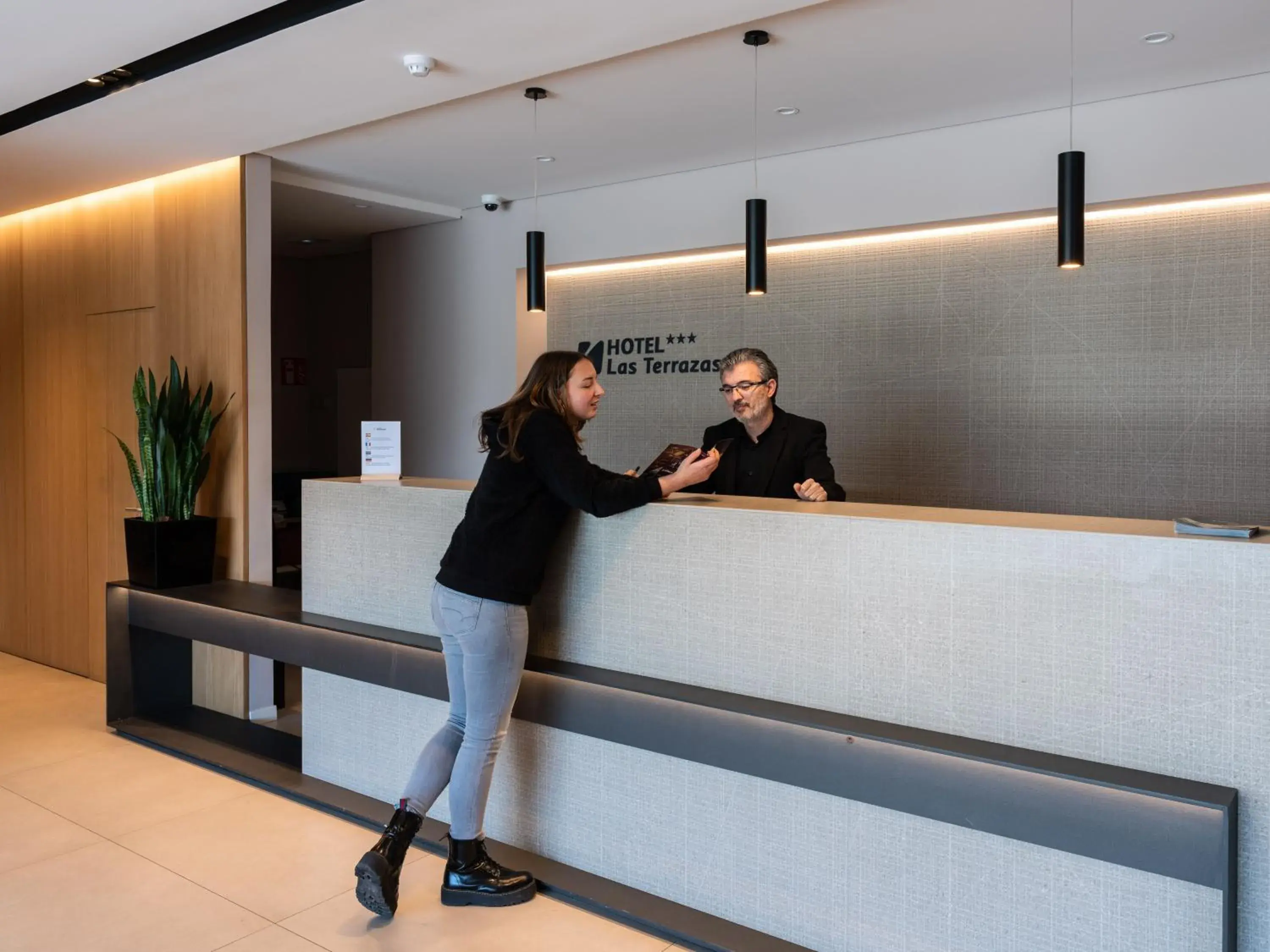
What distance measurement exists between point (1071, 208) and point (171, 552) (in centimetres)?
412

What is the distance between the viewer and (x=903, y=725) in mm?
2602

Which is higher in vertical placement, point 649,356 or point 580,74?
point 580,74

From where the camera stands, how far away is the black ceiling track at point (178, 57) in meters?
3.24

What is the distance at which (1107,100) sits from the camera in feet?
14.2

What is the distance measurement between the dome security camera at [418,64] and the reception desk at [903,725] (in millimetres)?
1508

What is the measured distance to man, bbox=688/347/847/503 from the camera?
12.5 ft

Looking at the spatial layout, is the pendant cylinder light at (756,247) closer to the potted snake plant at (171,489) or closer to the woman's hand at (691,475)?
the woman's hand at (691,475)

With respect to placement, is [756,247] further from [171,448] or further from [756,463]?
[171,448]

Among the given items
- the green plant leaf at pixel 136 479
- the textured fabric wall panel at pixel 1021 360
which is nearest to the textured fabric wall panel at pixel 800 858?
the green plant leaf at pixel 136 479

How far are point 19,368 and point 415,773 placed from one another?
16.6 ft

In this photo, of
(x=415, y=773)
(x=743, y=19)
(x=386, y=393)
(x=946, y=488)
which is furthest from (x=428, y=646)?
(x=386, y=393)

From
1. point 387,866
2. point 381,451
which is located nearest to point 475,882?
point 387,866

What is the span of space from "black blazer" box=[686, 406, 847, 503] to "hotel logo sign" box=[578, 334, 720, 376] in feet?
5.82

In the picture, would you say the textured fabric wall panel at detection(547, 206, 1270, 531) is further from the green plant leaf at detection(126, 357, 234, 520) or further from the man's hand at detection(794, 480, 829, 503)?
the green plant leaf at detection(126, 357, 234, 520)
